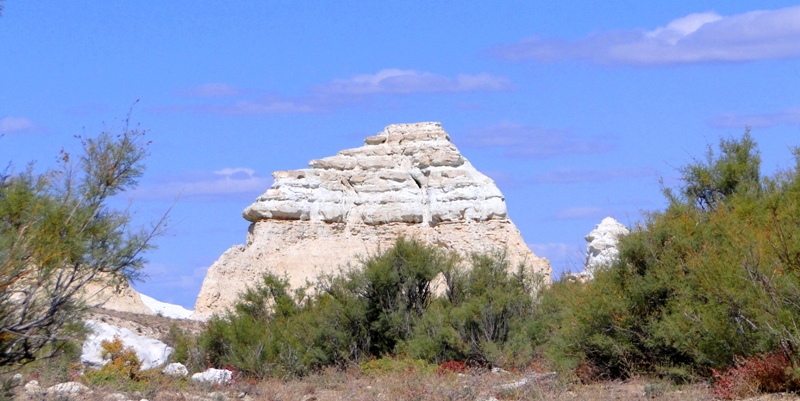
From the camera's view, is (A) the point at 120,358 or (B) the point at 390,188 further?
(B) the point at 390,188

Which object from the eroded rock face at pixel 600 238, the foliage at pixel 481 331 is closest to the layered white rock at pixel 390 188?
the eroded rock face at pixel 600 238

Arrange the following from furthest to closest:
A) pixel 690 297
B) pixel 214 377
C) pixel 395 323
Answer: pixel 395 323
pixel 214 377
pixel 690 297

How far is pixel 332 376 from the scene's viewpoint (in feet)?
53.2

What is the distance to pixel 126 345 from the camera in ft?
71.7

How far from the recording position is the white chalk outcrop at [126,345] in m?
20.2

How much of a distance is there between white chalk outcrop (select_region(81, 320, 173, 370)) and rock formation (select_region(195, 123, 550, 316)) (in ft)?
28.1

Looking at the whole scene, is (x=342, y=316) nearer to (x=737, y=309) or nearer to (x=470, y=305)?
(x=470, y=305)

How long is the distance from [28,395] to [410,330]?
26.8 ft

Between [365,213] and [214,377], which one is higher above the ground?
[365,213]

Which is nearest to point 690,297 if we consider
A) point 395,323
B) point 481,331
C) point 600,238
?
point 481,331

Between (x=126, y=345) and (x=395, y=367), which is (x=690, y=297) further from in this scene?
(x=126, y=345)

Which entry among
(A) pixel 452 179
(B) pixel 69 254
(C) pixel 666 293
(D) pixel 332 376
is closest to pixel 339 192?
(A) pixel 452 179

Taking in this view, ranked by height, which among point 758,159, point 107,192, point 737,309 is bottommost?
point 737,309

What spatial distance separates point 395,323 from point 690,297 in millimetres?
6399
